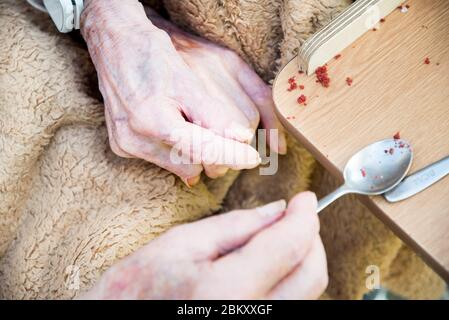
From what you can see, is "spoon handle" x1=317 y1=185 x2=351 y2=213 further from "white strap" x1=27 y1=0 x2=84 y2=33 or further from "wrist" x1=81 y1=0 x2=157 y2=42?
"white strap" x1=27 y1=0 x2=84 y2=33

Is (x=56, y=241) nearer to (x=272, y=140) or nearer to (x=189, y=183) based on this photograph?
(x=189, y=183)

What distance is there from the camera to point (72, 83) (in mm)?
721

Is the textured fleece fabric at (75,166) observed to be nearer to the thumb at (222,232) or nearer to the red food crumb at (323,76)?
the red food crumb at (323,76)

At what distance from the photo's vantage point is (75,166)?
2.32 feet

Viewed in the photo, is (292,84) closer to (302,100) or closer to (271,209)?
(302,100)

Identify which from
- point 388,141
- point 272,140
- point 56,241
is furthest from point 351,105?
point 56,241

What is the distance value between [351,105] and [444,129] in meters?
A: 0.09

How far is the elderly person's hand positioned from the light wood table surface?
0.24 ft

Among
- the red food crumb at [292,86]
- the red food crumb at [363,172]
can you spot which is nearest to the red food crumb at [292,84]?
the red food crumb at [292,86]

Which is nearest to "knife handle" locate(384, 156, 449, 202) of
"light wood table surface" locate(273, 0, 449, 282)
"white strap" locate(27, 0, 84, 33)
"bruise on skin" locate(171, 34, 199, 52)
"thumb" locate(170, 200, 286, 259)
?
"light wood table surface" locate(273, 0, 449, 282)

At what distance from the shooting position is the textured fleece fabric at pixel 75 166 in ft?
2.19

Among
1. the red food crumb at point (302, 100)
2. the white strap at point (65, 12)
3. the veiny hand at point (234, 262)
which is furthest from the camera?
the white strap at point (65, 12)

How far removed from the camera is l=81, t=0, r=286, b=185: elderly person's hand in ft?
1.92

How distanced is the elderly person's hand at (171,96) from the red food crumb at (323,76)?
0.09m
